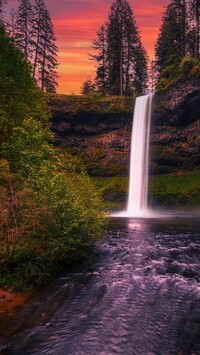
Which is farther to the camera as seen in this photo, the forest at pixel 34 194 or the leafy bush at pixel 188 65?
the leafy bush at pixel 188 65

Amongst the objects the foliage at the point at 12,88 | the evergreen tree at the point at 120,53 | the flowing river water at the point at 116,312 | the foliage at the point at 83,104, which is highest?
the evergreen tree at the point at 120,53

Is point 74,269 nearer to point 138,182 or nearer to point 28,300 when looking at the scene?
point 28,300

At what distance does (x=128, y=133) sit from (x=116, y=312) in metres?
44.6

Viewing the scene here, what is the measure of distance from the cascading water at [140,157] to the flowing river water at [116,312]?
96.1 ft

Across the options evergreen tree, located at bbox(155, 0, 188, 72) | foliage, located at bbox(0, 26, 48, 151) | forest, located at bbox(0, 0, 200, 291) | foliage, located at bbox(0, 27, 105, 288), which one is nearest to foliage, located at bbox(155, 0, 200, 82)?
evergreen tree, located at bbox(155, 0, 188, 72)

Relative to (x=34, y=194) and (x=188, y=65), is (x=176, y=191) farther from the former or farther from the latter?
(x=34, y=194)

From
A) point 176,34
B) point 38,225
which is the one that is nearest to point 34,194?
point 38,225

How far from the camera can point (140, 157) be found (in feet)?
155

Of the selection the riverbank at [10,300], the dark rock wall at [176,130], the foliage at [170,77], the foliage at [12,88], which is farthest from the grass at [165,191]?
the riverbank at [10,300]

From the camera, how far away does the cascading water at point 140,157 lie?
1747 inches

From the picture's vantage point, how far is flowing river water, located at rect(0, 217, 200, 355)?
7004 mm

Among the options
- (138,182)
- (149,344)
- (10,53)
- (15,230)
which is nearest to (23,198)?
(15,230)

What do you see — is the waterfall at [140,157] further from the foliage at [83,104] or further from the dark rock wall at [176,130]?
the foliage at [83,104]

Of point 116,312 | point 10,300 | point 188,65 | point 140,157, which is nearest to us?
point 116,312
